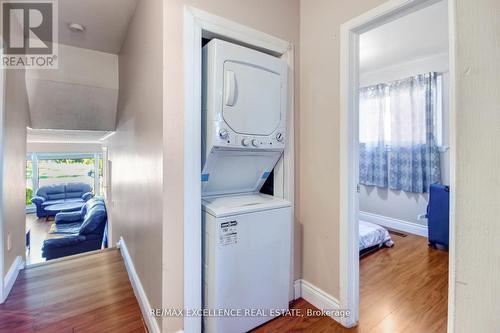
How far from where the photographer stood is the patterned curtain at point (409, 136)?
3273 mm

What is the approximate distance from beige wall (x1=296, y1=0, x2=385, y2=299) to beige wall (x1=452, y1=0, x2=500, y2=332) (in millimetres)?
1321

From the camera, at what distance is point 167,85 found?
1324mm

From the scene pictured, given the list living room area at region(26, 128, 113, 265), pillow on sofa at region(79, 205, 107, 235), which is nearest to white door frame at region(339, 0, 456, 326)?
pillow on sofa at region(79, 205, 107, 235)

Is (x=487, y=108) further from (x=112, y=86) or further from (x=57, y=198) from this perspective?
(x=57, y=198)

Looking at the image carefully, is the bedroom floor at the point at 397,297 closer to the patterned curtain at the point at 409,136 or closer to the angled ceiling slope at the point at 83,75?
the patterned curtain at the point at 409,136

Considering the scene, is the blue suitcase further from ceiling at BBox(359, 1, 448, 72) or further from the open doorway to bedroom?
ceiling at BBox(359, 1, 448, 72)

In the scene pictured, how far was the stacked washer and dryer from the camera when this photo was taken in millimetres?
1430

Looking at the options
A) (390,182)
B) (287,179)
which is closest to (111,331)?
(287,179)

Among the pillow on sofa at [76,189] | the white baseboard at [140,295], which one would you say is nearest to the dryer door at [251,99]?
the white baseboard at [140,295]

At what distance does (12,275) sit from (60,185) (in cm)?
793

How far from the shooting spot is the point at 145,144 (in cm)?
172

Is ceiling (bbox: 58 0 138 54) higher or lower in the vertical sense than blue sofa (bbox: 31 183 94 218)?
higher

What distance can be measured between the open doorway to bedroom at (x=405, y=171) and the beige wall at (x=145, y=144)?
4.40 ft

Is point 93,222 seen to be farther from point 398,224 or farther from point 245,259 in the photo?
point 398,224
